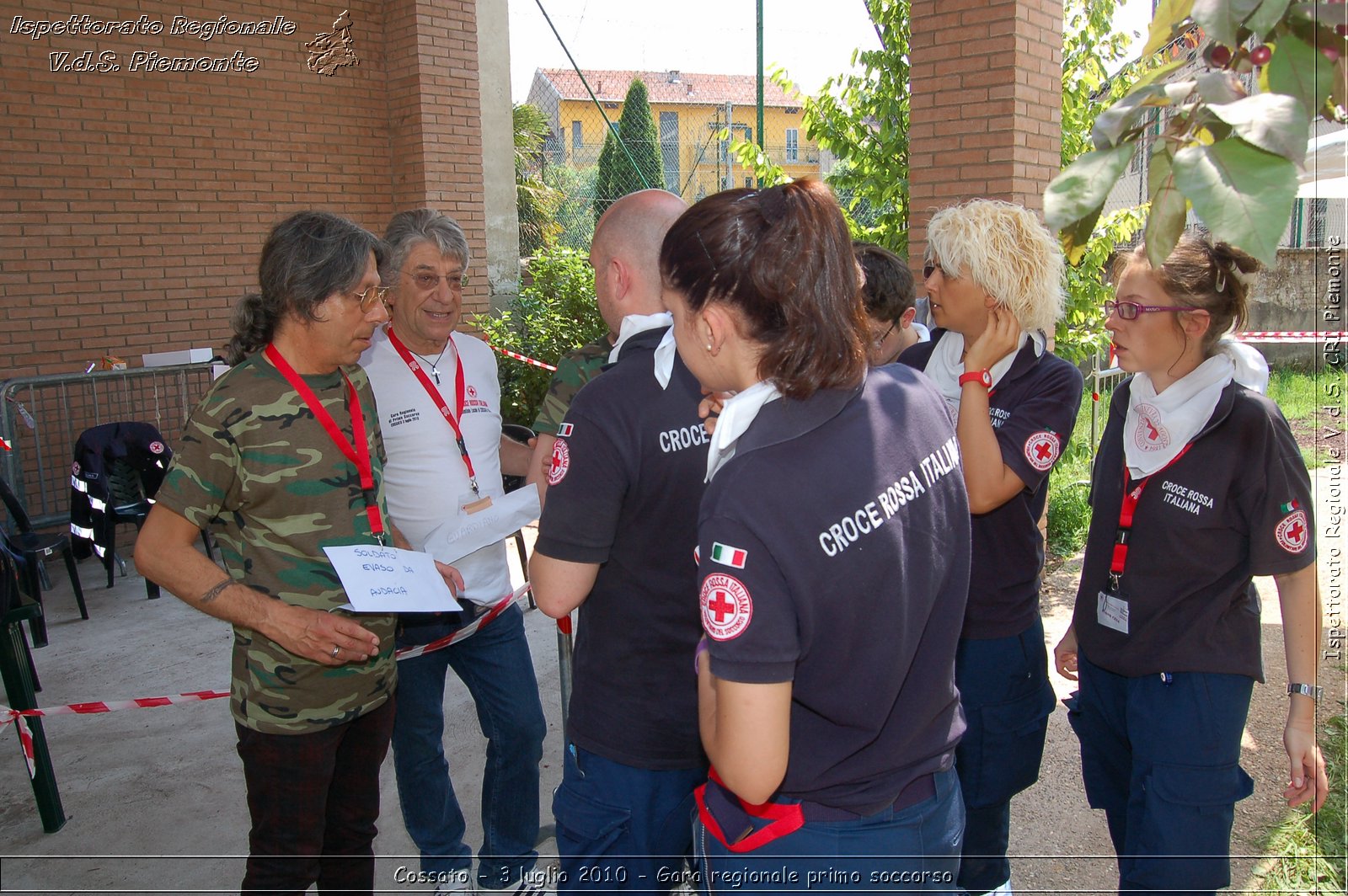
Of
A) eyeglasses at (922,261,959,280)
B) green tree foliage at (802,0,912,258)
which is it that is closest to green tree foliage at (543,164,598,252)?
green tree foliage at (802,0,912,258)

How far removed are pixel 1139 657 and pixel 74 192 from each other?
8.61 meters

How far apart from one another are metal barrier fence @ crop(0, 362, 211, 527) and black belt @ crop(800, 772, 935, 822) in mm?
7119

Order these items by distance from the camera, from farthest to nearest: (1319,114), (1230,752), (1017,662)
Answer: (1017,662), (1230,752), (1319,114)

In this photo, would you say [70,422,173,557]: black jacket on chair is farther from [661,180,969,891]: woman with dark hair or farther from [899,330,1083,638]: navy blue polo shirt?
[661,180,969,891]: woman with dark hair

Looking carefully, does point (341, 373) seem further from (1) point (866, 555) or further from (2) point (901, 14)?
(2) point (901, 14)

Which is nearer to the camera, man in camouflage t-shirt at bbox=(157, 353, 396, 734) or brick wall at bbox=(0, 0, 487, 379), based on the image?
man in camouflage t-shirt at bbox=(157, 353, 396, 734)

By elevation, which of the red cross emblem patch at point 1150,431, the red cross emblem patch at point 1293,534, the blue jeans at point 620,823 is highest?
the red cross emblem patch at point 1150,431

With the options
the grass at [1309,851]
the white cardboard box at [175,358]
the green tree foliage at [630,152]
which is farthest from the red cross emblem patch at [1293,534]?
the green tree foliage at [630,152]

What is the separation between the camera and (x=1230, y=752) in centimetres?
222

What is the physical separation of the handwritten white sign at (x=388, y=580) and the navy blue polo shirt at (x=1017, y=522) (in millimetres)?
1458

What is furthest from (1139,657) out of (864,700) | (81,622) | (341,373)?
(81,622)

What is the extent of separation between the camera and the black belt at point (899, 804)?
4.88ft

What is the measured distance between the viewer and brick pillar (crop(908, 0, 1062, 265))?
5.55 meters

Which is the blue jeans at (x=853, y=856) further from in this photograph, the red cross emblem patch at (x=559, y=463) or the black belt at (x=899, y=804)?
the red cross emblem patch at (x=559, y=463)
